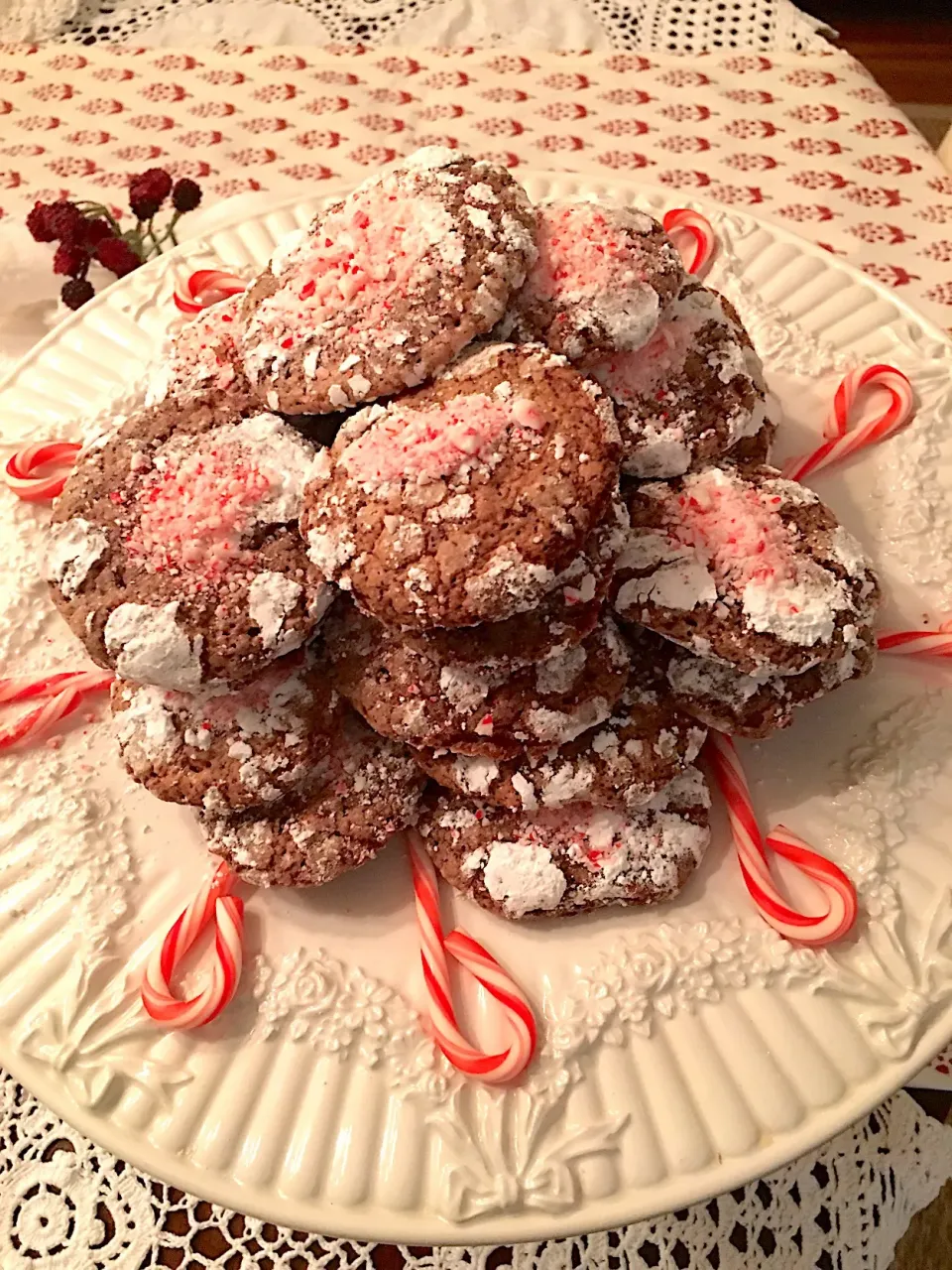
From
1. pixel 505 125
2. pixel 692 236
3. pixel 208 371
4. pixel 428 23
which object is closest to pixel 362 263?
pixel 208 371

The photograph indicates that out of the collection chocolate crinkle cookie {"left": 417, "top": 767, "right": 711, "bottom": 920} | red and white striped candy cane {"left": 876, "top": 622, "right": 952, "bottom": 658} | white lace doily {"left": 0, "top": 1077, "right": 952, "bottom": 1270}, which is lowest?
white lace doily {"left": 0, "top": 1077, "right": 952, "bottom": 1270}

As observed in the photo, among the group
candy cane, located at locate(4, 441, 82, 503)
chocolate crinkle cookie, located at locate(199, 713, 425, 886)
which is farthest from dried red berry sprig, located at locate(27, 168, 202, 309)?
chocolate crinkle cookie, located at locate(199, 713, 425, 886)

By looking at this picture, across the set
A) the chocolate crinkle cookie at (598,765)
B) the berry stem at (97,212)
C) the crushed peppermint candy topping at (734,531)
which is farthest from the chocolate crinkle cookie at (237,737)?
the berry stem at (97,212)

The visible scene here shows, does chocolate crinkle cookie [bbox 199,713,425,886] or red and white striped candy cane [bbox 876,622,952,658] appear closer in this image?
chocolate crinkle cookie [bbox 199,713,425,886]

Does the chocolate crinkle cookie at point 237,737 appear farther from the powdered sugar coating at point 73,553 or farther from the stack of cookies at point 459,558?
the powdered sugar coating at point 73,553

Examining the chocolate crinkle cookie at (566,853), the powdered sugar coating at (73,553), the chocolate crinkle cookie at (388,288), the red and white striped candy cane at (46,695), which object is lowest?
the chocolate crinkle cookie at (566,853)

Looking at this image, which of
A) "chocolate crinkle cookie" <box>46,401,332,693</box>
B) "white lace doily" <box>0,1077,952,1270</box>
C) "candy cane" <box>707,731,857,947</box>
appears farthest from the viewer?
"white lace doily" <box>0,1077,952,1270</box>

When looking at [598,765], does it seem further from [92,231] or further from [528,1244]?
[92,231]

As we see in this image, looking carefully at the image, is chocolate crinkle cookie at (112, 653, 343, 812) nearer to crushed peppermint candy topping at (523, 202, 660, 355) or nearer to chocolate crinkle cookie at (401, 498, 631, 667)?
chocolate crinkle cookie at (401, 498, 631, 667)
